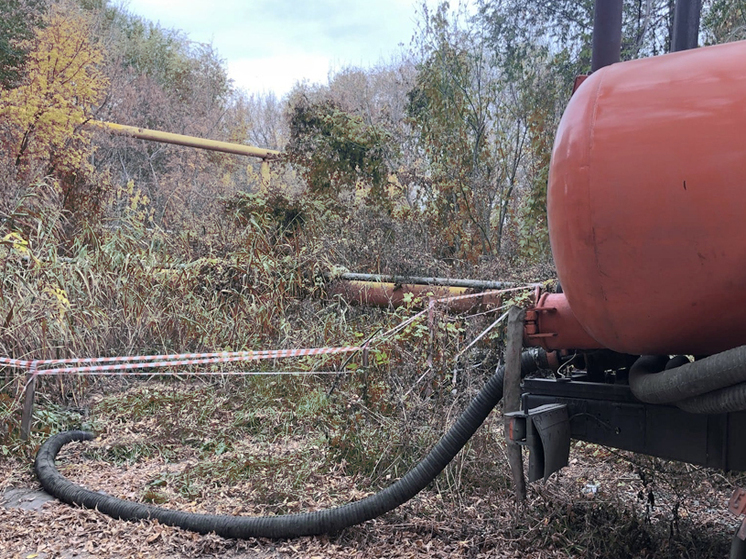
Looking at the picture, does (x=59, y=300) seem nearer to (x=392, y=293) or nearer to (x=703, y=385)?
(x=392, y=293)

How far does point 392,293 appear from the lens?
7.61 metres

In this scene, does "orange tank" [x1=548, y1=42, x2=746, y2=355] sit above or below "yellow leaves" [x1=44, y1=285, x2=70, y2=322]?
above

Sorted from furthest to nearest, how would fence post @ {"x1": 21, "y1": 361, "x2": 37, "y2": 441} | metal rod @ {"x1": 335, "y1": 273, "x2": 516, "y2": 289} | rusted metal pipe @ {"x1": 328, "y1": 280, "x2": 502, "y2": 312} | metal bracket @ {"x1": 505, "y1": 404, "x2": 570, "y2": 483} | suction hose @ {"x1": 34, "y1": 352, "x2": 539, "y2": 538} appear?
metal rod @ {"x1": 335, "y1": 273, "x2": 516, "y2": 289} → rusted metal pipe @ {"x1": 328, "y1": 280, "x2": 502, "y2": 312} → fence post @ {"x1": 21, "y1": 361, "x2": 37, "y2": 441} → suction hose @ {"x1": 34, "y1": 352, "x2": 539, "y2": 538} → metal bracket @ {"x1": 505, "y1": 404, "x2": 570, "y2": 483}

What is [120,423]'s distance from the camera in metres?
5.69

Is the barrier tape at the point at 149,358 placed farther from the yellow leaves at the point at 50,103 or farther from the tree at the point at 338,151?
the yellow leaves at the point at 50,103

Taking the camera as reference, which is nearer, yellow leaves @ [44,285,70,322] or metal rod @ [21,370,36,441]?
metal rod @ [21,370,36,441]

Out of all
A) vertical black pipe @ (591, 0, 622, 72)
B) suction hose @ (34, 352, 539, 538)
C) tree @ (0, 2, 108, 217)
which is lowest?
suction hose @ (34, 352, 539, 538)

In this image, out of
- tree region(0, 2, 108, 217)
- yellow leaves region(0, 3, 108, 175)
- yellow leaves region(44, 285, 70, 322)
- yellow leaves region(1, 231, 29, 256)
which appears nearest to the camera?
yellow leaves region(44, 285, 70, 322)

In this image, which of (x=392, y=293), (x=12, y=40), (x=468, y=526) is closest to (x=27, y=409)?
(x=468, y=526)

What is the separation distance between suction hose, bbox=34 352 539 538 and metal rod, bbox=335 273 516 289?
324 cm

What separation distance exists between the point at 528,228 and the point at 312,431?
5190mm

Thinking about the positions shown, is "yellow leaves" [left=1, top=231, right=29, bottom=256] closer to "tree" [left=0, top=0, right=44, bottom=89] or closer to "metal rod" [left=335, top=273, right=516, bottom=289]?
"metal rod" [left=335, top=273, right=516, bottom=289]

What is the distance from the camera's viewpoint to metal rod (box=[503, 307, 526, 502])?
9.50 feet

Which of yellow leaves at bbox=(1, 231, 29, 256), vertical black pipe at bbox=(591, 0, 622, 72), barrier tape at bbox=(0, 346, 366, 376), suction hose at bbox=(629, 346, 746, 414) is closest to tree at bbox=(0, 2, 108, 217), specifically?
yellow leaves at bbox=(1, 231, 29, 256)
